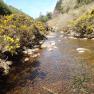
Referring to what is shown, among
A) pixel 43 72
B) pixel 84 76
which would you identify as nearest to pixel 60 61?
pixel 43 72

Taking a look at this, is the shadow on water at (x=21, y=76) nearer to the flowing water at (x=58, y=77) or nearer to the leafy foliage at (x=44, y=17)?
the flowing water at (x=58, y=77)

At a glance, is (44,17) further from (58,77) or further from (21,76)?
(58,77)

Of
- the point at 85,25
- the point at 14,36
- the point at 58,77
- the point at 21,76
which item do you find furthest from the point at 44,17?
the point at 58,77

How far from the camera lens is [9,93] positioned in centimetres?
1759

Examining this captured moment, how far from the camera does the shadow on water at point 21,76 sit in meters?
19.2

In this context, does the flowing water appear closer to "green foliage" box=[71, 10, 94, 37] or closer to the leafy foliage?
"green foliage" box=[71, 10, 94, 37]

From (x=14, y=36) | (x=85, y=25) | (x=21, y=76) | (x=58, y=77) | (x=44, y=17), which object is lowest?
(x=58, y=77)

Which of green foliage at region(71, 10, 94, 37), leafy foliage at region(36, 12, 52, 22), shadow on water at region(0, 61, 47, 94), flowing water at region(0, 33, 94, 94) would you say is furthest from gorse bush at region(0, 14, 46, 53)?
leafy foliage at region(36, 12, 52, 22)

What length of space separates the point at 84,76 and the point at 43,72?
451 centimetres

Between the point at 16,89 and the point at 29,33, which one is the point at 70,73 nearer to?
the point at 16,89

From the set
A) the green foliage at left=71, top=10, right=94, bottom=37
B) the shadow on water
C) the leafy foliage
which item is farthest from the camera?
the leafy foliage

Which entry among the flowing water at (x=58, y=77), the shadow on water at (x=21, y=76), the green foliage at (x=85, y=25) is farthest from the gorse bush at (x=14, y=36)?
the green foliage at (x=85, y=25)

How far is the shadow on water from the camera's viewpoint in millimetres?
19237

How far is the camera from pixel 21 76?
2183 cm
